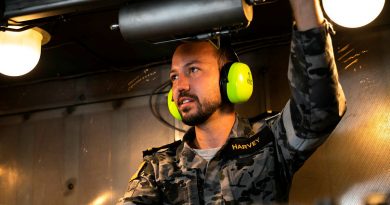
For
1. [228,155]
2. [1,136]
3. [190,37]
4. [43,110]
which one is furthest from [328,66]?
[1,136]

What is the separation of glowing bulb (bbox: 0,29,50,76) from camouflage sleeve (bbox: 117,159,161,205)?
24.7 inches

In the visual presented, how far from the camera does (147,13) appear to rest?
4.48ft

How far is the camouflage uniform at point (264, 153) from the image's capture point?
4.02 ft

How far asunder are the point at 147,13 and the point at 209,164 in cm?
56

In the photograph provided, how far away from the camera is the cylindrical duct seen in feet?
4.24

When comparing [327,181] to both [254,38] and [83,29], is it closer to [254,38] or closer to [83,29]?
[254,38]

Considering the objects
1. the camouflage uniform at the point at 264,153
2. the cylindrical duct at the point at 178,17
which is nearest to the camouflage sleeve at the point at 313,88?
the camouflage uniform at the point at 264,153

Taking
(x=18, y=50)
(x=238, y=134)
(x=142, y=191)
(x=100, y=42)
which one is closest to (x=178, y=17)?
(x=238, y=134)

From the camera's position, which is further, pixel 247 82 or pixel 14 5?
pixel 247 82

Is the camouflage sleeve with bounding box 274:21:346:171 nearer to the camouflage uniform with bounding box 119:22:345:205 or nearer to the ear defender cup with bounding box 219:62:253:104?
the camouflage uniform with bounding box 119:22:345:205

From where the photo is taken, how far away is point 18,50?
175cm

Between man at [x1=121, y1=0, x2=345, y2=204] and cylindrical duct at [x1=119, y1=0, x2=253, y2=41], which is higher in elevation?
cylindrical duct at [x1=119, y1=0, x2=253, y2=41]

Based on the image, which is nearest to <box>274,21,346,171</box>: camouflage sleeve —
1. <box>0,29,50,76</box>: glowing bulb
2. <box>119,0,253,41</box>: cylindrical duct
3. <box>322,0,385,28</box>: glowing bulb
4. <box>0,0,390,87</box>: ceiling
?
<box>119,0,253,41</box>: cylindrical duct

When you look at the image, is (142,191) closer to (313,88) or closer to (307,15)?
(313,88)
